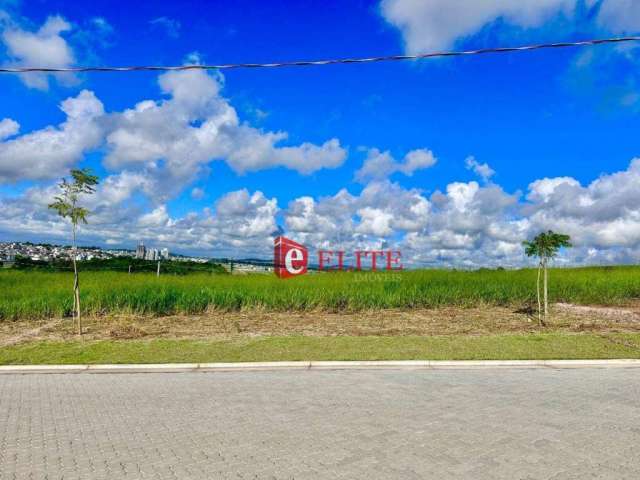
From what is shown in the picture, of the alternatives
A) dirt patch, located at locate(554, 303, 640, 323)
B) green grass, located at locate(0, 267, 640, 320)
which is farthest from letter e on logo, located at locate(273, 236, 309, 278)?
dirt patch, located at locate(554, 303, 640, 323)

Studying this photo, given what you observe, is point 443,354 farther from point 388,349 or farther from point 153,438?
point 153,438

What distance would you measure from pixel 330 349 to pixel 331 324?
4259mm

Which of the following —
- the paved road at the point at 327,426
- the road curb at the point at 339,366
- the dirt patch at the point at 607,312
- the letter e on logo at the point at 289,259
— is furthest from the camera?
the letter e on logo at the point at 289,259

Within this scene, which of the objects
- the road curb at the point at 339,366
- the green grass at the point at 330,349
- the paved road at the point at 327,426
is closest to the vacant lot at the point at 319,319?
the green grass at the point at 330,349

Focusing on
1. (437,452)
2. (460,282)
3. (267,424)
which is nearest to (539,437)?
(437,452)

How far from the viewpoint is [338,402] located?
6086 mm

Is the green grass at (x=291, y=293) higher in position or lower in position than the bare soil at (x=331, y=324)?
higher

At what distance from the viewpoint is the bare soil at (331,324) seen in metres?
12.3

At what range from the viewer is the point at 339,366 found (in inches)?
326

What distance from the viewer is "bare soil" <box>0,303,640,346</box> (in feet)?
40.4

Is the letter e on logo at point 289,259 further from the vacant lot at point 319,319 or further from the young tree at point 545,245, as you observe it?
the young tree at point 545,245

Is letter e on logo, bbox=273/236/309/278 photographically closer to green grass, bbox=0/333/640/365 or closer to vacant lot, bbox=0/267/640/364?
vacant lot, bbox=0/267/640/364

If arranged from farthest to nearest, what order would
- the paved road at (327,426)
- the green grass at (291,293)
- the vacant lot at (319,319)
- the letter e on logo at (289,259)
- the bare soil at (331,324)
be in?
1. the letter e on logo at (289,259)
2. the green grass at (291,293)
3. the bare soil at (331,324)
4. the vacant lot at (319,319)
5. the paved road at (327,426)

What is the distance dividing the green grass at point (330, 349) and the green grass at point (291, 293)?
16.0ft
